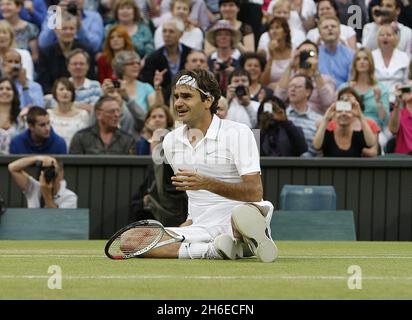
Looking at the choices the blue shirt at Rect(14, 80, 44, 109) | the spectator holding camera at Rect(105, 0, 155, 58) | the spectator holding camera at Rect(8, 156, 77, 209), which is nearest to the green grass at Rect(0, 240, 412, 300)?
the spectator holding camera at Rect(8, 156, 77, 209)

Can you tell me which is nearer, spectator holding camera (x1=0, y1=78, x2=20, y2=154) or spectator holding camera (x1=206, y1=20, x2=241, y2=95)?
spectator holding camera (x1=0, y1=78, x2=20, y2=154)

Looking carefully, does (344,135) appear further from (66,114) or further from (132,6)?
(132,6)

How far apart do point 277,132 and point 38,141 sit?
9.50ft

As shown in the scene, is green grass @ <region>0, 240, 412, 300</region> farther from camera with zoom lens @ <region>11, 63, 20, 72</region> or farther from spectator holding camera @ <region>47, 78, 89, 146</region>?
camera with zoom lens @ <region>11, 63, 20, 72</region>

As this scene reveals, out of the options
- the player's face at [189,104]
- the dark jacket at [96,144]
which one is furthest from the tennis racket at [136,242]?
the dark jacket at [96,144]

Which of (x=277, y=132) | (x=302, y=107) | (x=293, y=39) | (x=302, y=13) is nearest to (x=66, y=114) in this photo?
(x=277, y=132)

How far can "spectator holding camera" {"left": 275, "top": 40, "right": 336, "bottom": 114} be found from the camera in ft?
52.7

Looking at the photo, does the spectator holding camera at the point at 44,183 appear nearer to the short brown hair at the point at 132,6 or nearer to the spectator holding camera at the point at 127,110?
the spectator holding camera at the point at 127,110

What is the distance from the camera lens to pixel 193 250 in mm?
8953

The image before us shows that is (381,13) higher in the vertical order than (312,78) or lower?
higher

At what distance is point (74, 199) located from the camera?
14328mm

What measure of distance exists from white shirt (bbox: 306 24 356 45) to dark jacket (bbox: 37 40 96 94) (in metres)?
3.02
